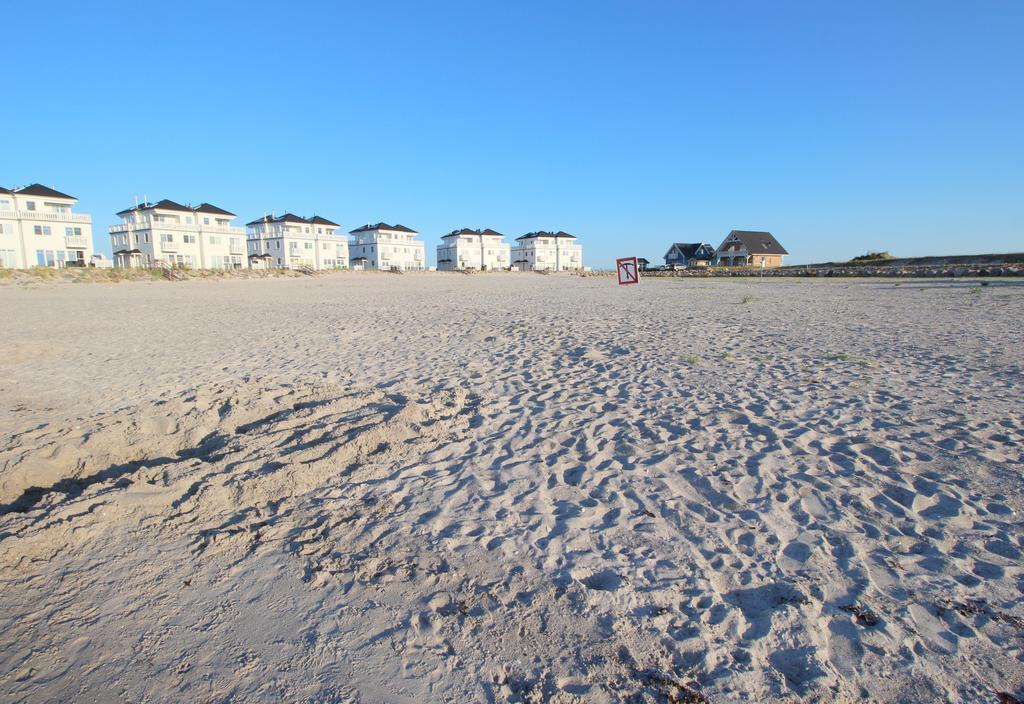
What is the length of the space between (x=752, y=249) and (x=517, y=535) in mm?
78263

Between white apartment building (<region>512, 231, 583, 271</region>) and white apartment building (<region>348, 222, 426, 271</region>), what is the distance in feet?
62.9

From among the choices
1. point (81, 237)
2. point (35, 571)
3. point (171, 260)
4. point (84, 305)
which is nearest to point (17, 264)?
point (81, 237)

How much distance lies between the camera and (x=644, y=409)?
5730 millimetres

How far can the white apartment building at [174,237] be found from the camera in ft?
175

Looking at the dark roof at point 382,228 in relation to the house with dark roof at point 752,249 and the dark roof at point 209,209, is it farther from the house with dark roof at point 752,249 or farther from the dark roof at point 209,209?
the house with dark roof at point 752,249

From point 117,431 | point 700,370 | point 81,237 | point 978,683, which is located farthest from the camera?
point 81,237

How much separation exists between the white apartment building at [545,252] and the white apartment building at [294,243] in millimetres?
31921

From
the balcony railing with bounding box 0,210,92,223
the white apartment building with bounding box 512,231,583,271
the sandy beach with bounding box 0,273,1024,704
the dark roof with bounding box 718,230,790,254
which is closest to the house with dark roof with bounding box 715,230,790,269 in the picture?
the dark roof with bounding box 718,230,790,254

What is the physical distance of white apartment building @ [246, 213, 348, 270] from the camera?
6644cm

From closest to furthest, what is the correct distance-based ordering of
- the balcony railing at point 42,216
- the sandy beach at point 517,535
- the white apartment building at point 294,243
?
the sandy beach at point 517,535 → the balcony railing at point 42,216 → the white apartment building at point 294,243

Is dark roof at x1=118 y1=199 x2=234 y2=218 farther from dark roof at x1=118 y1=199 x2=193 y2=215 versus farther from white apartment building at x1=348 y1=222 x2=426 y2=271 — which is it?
white apartment building at x1=348 y1=222 x2=426 y2=271

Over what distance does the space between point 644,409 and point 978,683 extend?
12.1 feet

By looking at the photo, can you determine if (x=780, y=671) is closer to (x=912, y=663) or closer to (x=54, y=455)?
(x=912, y=663)

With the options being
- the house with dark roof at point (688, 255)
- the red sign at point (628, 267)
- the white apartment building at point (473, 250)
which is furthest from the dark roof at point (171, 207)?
the house with dark roof at point (688, 255)
